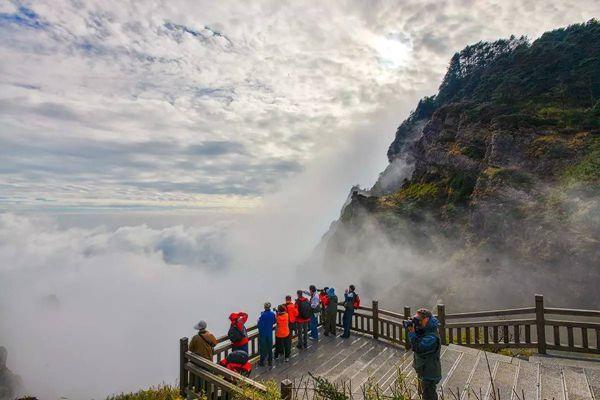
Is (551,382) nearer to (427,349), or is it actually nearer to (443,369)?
(443,369)

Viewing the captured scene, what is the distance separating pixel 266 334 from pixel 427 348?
618cm

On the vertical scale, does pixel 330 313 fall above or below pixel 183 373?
above

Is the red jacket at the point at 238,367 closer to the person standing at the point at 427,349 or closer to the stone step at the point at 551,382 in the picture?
the person standing at the point at 427,349

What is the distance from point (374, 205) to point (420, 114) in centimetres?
2505

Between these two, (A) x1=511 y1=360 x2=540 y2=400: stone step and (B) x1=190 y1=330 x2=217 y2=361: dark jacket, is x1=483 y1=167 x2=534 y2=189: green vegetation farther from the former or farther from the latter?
(B) x1=190 y1=330 x2=217 y2=361: dark jacket

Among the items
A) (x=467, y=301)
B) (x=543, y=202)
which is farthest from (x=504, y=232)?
(x=467, y=301)

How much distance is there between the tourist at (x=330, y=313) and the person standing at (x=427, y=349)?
723 centimetres

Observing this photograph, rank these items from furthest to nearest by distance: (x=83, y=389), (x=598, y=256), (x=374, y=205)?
(x=83, y=389), (x=374, y=205), (x=598, y=256)

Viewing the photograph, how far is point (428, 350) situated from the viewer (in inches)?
250

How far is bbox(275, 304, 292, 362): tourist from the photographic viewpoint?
11430 mm

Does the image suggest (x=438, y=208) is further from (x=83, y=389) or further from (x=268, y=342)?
(x=83, y=389)

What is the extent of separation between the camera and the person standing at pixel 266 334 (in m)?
11.1

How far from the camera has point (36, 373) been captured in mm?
119000

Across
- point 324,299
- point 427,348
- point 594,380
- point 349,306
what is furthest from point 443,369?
point 324,299
